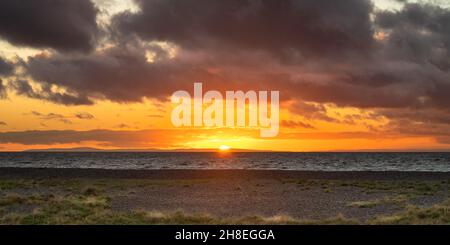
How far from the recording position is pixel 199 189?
124 ft

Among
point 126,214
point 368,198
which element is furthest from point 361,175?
point 126,214

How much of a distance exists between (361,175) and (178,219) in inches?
1501

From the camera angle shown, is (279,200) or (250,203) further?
(279,200)

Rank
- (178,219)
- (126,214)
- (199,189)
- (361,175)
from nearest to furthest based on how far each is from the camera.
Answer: (178,219) → (126,214) → (199,189) → (361,175)
